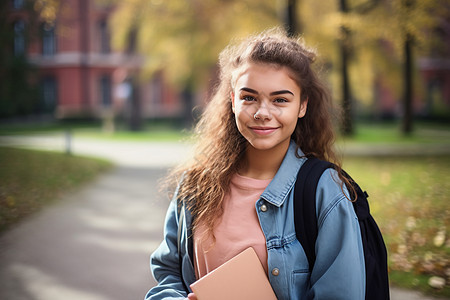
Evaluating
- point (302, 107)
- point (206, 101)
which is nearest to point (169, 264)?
point (302, 107)

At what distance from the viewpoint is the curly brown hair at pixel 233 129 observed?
1.71 metres

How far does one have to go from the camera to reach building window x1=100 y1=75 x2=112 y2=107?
1277 inches

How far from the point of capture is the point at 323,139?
1933 millimetres

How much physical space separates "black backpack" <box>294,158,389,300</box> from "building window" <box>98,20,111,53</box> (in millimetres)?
24068

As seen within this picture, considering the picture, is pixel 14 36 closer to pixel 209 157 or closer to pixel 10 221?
pixel 10 221

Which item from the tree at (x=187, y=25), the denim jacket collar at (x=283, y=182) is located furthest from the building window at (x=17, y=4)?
the tree at (x=187, y=25)

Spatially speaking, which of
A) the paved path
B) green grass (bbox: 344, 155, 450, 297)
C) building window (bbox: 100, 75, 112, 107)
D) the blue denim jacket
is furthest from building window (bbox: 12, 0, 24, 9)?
building window (bbox: 100, 75, 112, 107)

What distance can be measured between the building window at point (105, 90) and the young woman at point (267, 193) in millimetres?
32143

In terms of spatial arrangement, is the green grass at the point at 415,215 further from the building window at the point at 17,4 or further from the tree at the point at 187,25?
the tree at the point at 187,25

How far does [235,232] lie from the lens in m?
1.69

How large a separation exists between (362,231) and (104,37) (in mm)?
27717

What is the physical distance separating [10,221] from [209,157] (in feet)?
7.07

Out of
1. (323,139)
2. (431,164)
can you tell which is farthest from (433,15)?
(323,139)

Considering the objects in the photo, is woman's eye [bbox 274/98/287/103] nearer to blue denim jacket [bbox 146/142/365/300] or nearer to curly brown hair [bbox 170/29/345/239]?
curly brown hair [bbox 170/29/345/239]
